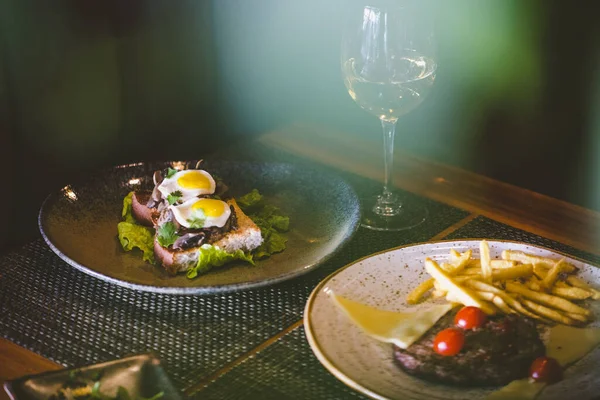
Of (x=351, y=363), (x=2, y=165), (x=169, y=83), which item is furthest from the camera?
(x=169, y=83)

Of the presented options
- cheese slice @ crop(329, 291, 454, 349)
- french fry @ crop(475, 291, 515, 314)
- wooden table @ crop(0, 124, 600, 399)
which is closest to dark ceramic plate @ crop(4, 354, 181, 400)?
wooden table @ crop(0, 124, 600, 399)

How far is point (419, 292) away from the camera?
1608 mm

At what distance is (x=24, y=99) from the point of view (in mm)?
2357

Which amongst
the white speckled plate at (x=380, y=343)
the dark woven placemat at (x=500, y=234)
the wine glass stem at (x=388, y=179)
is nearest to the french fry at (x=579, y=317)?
the white speckled plate at (x=380, y=343)

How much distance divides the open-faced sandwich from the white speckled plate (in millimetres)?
Answer: 313

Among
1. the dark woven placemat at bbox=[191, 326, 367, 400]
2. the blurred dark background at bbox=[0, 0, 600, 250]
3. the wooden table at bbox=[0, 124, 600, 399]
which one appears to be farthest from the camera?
the blurred dark background at bbox=[0, 0, 600, 250]

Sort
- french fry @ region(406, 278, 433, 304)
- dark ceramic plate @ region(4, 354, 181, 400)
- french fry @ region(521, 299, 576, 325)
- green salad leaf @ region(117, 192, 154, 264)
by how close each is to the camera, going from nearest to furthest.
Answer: dark ceramic plate @ region(4, 354, 181, 400) < french fry @ region(521, 299, 576, 325) < french fry @ region(406, 278, 433, 304) < green salad leaf @ region(117, 192, 154, 264)

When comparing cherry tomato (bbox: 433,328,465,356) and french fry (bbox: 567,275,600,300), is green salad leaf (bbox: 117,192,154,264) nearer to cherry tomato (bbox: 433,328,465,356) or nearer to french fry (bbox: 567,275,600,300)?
cherry tomato (bbox: 433,328,465,356)

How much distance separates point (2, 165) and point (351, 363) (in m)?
1.45

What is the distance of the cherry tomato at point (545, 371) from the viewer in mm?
1312

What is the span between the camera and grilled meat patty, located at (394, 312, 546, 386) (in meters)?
1.32

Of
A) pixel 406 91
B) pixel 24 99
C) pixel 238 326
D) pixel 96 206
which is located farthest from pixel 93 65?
pixel 238 326

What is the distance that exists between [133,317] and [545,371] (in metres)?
0.85

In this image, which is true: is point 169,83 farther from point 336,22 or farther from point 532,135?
point 532,135
